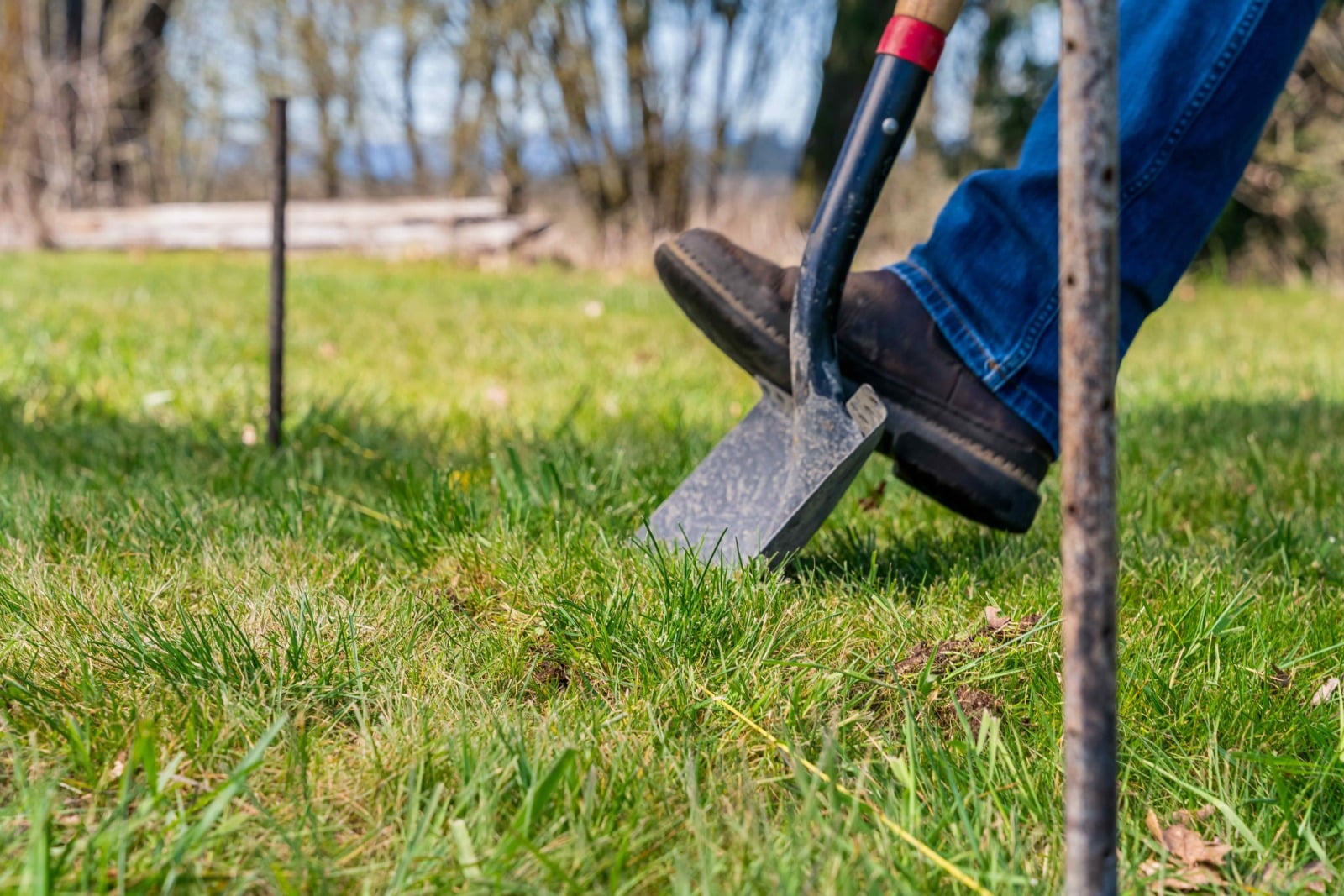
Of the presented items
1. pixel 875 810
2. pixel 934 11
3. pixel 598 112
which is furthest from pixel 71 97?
pixel 875 810

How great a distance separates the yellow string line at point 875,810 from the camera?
37.5 inches

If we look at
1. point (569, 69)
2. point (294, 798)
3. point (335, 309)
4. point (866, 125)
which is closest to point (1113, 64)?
point (866, 125)

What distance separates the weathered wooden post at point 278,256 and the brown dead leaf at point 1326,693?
1917mm

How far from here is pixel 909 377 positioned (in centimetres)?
170

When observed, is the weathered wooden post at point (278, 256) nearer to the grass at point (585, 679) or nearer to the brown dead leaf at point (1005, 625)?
the grass at point (585, 679)

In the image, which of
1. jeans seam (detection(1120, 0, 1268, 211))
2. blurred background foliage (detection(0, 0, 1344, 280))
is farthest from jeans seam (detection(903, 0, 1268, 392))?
blurred background foliage (detection(0, 0, 1344, 280))

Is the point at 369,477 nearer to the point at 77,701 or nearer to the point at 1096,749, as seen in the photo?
the point at 77,701

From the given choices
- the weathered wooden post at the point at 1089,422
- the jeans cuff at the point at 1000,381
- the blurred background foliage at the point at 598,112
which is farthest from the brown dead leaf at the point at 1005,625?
the blurred background foliage at the point at 598,112

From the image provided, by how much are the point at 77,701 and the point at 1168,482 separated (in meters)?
2.04

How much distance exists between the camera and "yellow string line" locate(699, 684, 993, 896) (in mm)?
953

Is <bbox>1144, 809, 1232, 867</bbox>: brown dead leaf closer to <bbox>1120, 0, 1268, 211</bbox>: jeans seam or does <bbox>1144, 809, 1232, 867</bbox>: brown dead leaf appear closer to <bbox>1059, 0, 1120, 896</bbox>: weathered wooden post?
<bbox>1059, 0, 1120, 896</bbox>: weathered wooden post

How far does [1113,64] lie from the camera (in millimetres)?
764

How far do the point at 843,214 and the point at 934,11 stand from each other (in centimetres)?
29

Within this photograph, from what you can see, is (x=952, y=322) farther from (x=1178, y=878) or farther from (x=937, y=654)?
(x=1178, y=878)
